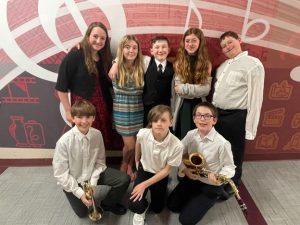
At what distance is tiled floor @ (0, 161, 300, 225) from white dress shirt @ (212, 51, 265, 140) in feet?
2.03

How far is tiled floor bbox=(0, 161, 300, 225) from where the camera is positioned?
214 centimetres

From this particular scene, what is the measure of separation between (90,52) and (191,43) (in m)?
0.82

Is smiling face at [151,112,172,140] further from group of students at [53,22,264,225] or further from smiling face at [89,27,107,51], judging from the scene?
smiling face at [89,27,107,51]

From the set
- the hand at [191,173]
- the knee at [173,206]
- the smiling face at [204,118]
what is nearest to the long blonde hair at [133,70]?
the smiling face at [204,118]

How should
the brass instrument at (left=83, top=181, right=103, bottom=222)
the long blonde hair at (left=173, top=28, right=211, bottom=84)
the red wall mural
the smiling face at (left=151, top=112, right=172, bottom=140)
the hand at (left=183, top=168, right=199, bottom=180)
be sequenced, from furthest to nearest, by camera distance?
A: the red wall mural → the long blonde hair at (left=173, top=28, right=211, bottom=84) → the hand at (left=183, top=168, right=199, bottom=180) → the brass instrument at (left=83, top=181, right=103, bottom=222) → the smiling face at (left=151, top=112, right=172, bottom=140)

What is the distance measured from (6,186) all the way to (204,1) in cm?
244

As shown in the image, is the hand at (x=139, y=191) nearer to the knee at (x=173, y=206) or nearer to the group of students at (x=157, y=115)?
the group of students at (x=157, y=115)

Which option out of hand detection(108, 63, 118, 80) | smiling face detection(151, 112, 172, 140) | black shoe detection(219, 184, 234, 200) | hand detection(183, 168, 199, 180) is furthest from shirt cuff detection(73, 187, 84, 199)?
black shoe detection(219, 184, 234, 200)

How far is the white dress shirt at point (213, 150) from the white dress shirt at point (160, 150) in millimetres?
167

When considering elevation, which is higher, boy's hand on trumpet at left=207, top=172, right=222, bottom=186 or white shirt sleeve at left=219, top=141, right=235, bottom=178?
white shirt sleeve at left=219, top=141, right=235, bottom=178

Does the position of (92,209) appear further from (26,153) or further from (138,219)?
(26,153)

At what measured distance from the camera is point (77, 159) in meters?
2.04

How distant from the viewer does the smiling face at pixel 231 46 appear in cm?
223

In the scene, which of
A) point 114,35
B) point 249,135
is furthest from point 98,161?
point 249,135
